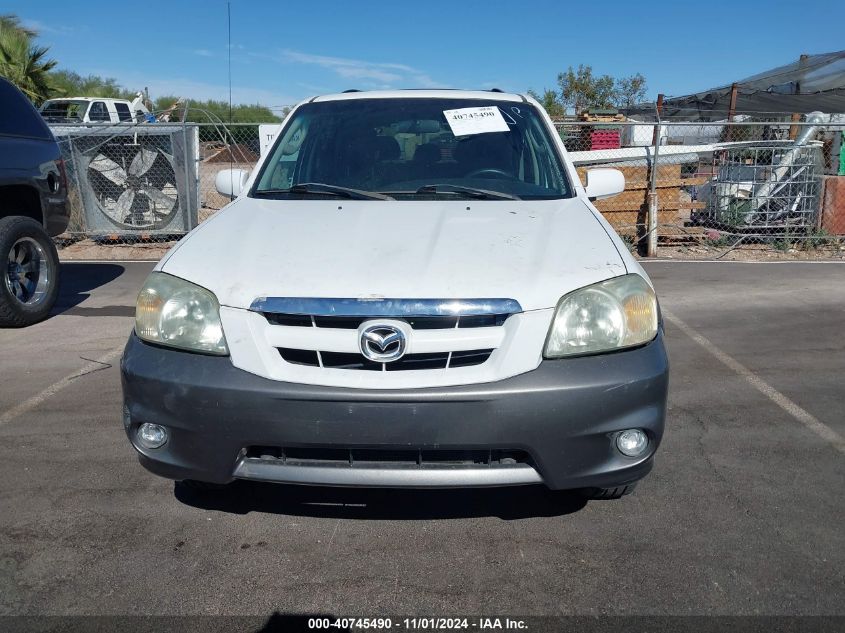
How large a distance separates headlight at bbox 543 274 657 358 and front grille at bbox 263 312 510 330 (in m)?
0.21

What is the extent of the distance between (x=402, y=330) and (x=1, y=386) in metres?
3.54

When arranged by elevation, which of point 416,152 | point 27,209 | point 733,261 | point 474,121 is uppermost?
point 474,121

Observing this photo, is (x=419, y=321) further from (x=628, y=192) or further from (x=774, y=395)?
(x=628, y=192)

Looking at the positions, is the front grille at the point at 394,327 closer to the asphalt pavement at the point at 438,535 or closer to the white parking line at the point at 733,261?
the asphalt pavement at the point at 438,535

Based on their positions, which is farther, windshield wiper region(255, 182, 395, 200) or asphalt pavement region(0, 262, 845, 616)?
windshield wiper region(255, 182, 395, 200)

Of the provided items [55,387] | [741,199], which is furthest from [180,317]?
[741,199]

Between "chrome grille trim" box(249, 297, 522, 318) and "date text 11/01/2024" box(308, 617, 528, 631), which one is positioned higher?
"chrome grille trim" box(249, 297, 522, 318)

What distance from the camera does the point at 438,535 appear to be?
9.76 feet

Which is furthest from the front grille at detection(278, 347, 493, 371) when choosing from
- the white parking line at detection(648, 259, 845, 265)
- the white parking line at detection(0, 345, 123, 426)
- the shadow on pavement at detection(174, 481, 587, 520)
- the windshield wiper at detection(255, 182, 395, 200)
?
the white parking line at detection(648, 259, 845, 265)

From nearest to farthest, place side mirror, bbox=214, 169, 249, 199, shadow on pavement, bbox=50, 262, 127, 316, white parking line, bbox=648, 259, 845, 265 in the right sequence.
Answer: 1. side mirror, bbox=214, 169, 249, 199
2. shadow on pavement, bbox=50, 262, 127, 316
3. white parking line, bbox=648, 259, 845, 265

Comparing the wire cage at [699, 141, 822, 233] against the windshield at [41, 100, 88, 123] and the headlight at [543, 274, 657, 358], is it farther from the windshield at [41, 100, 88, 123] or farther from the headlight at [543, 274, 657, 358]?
the windshield at [41, 100, 88, 123]

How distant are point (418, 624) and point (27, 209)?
5684 millimetres

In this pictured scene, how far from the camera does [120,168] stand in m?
10.7

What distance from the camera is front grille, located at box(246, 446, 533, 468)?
2.57 meters
